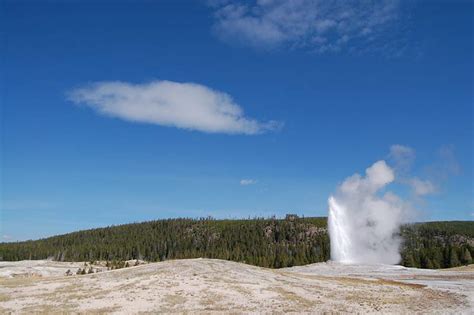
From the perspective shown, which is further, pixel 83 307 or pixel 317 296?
pixel 317 296

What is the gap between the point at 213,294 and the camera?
1860 inches

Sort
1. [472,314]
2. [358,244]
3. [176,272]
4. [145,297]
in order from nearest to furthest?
[472,314] < [145,297] < [176,272] < [358,244]

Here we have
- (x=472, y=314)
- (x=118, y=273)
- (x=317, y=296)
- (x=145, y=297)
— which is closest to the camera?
(x=472, y=314)

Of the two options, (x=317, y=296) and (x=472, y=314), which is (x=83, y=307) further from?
(x=472, y=314)

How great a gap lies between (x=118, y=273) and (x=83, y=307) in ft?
72.5

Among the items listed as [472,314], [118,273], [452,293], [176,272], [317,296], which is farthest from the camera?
[118,273]

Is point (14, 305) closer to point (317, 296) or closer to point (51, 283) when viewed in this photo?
point (51, 283)

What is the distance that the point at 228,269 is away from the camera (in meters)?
62.9

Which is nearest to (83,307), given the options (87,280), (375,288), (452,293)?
(87,280)

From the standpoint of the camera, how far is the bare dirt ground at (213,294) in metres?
41.1

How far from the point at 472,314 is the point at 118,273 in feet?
139

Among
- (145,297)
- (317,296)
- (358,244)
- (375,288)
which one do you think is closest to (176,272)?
(145,297)

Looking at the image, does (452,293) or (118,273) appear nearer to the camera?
(452,293)

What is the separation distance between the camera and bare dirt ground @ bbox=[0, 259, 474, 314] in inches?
1618
